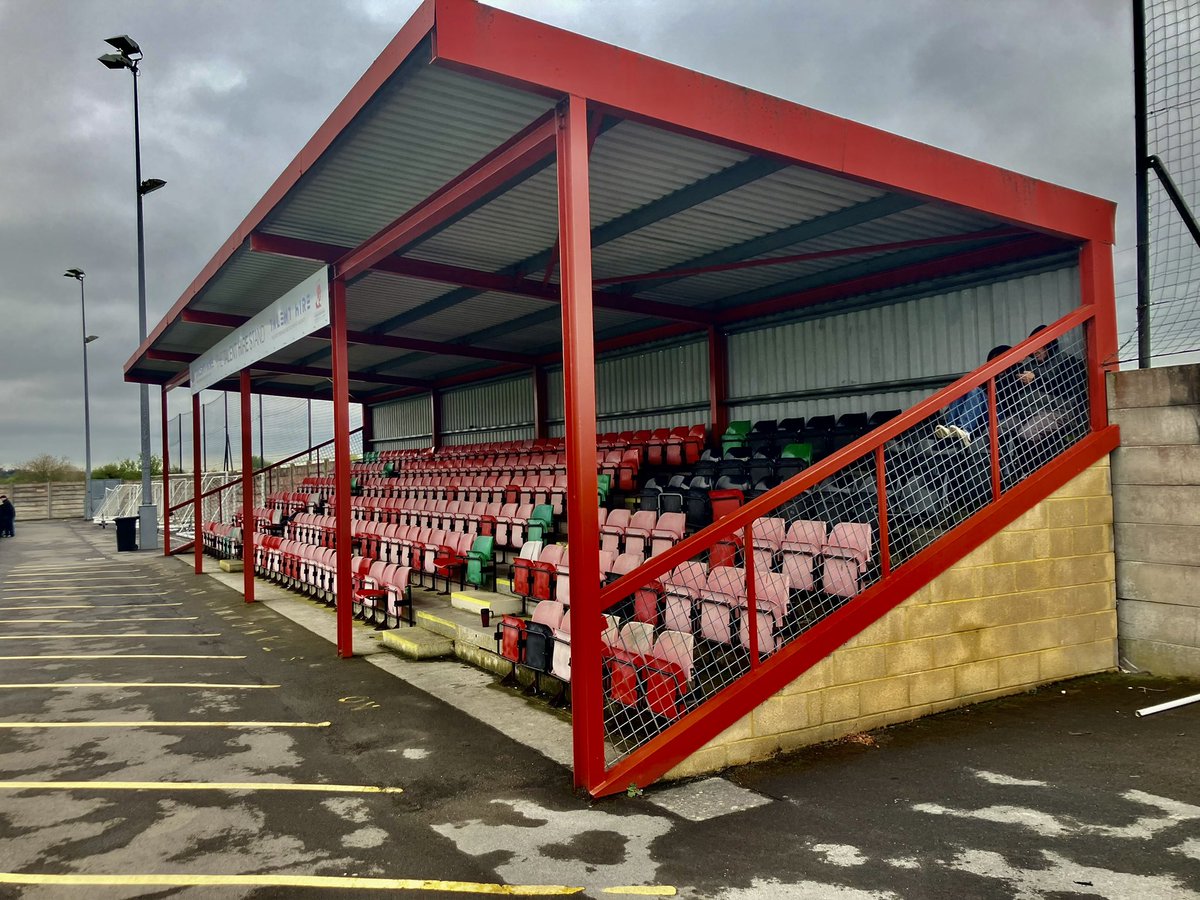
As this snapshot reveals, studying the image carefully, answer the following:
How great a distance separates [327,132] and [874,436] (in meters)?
4.52

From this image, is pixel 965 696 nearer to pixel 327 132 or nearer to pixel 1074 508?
pixel 1074 508

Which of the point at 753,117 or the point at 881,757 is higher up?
the point at 753,117

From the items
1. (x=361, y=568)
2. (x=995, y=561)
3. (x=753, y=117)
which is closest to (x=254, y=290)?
(x=361, y=568)

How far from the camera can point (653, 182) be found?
7.03 m

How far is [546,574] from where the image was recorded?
24.3ft


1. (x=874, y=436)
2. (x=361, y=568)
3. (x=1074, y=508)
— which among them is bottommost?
(x=361, y=568)

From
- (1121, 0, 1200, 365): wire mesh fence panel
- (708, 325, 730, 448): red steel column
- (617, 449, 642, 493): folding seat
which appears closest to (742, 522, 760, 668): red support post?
(1121, 0, 1200, 365): wire mesh fence panel

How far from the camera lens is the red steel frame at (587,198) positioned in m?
4.22

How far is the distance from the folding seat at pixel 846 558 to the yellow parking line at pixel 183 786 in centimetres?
323

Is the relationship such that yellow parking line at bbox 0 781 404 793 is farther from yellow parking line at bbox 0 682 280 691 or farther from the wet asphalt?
yellow parking line at bbox 0 682 280 691

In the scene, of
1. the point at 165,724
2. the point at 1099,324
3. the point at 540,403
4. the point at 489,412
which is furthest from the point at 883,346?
the point at 489,412

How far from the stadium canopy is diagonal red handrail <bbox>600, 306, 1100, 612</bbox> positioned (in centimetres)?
142

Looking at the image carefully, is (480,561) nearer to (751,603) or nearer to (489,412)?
(751,603)

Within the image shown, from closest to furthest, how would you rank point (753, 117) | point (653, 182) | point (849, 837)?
1. point (849, 837)
2. point (753, 117)
3. point (653, 182)
